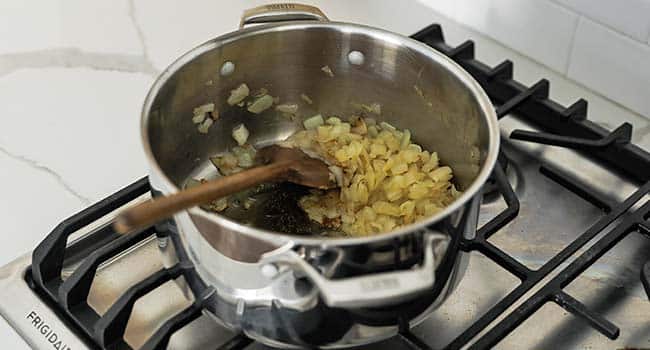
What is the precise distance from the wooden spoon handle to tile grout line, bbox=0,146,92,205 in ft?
0.74

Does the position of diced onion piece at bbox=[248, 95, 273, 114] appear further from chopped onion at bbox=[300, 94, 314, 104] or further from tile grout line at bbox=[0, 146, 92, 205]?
tile grout line at bbox=[0, 146, 92, 205]

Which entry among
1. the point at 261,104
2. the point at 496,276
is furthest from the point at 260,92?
the point at 496,276

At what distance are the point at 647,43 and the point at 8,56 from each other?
665mm

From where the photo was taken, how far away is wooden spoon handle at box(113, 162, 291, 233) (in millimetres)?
585

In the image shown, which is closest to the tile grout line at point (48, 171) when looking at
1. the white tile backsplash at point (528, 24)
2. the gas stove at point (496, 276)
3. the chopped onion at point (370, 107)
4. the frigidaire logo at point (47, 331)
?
the gas stove at point (496, 276)

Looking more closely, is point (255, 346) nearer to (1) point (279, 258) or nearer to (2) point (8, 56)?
(1) point (279, 258)

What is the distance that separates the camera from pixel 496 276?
0.81m

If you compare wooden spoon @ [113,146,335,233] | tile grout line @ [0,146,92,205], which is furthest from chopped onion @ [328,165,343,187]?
tile grout line @ [0,146,92,205]

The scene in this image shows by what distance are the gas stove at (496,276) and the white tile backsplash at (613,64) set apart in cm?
9

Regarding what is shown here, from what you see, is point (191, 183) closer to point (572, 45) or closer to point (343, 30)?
point (343, 30)

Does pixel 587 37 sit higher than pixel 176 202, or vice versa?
pixel 176 202

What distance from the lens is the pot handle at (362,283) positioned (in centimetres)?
60

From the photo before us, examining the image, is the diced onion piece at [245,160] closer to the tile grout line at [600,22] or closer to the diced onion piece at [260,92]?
the diced onion piece at [260,92]

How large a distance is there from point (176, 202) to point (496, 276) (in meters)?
0.31
